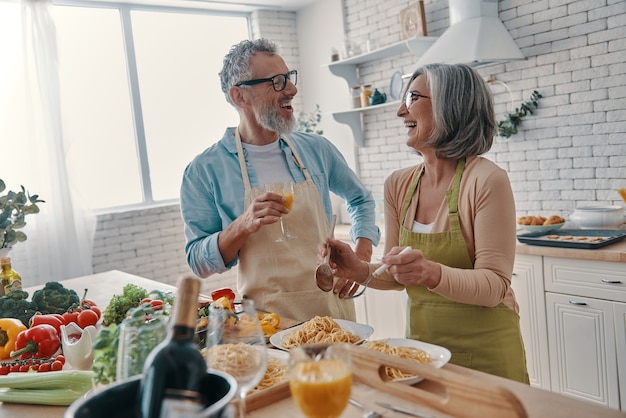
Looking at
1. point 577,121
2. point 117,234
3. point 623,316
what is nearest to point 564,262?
point 623,316

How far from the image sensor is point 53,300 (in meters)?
2.46

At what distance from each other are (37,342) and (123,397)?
1252 mm

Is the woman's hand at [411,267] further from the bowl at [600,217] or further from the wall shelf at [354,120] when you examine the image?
the wall shelf at [354,120]

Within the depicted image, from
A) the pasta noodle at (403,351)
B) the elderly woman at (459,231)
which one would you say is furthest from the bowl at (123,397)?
the elderly woman at (459,231)

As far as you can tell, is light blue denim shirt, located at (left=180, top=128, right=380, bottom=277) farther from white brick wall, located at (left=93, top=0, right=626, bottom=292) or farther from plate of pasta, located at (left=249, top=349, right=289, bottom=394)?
white brick wall, located at (left=93, top=0, right=626, bottom=292)

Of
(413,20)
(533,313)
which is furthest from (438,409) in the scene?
(413,20)

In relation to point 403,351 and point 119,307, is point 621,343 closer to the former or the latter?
point 403,351

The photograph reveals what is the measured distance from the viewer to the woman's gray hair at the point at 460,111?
6.68 ft

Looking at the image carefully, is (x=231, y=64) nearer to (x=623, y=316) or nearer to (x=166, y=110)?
(x=623, y=316)

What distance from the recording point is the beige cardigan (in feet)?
5.95

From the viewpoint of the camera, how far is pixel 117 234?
18.4ft

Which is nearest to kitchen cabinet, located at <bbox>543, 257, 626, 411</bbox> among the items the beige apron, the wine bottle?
the beige apron

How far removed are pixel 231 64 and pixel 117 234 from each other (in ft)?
11.1

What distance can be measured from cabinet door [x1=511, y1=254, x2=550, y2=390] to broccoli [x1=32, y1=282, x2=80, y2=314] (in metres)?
2.56
